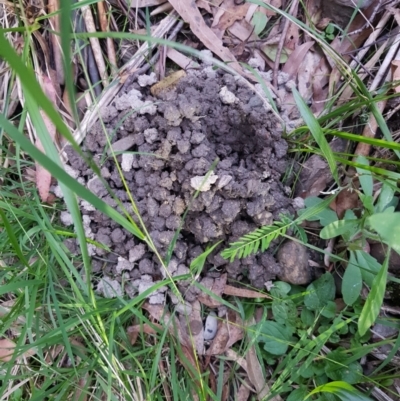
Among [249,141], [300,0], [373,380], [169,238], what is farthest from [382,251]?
[300,0]

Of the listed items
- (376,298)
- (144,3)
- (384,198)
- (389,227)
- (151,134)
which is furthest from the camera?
(144,3)

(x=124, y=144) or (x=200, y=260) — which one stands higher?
(x=124, y=144)

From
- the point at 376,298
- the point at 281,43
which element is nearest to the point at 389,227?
the point at 376,298

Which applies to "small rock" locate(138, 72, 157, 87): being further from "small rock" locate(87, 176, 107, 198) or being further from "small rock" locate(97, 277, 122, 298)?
"small rock" locate(97, 277, 122, 298)

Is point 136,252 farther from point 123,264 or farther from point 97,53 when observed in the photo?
point 97,53

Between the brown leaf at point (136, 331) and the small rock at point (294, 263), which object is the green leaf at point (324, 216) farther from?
the brown leaf at point (136, 331)

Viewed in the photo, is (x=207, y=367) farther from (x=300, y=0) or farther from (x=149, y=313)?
(x=300, y=0)

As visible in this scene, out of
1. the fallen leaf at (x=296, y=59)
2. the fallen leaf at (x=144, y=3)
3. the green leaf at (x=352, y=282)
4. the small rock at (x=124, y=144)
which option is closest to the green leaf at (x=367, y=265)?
the green leaf at (x=352, y=282)

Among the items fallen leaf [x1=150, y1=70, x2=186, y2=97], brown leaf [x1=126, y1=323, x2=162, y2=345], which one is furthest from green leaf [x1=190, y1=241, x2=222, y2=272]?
fallen leaf [x1=150, y1=70, x2=186, y2=97]
